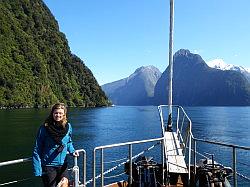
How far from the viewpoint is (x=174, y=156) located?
456 inches

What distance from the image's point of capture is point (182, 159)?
1141 centimetres

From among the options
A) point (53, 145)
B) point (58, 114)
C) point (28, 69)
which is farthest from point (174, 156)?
point (28, 69)

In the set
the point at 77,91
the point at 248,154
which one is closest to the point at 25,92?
the point at 77,91

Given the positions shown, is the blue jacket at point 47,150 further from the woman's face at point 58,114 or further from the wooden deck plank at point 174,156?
the wooden deck plank at point 174,156

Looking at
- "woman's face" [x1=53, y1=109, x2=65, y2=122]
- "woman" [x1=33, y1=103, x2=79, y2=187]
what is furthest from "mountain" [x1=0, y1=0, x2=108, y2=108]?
"woman's face" [x1=53, y1=109, x2=65, y2=122]

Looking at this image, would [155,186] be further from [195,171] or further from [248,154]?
[248,154]

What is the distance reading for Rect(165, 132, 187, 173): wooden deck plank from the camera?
10977mm

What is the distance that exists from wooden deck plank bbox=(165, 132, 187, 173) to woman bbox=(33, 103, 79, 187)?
180 inches

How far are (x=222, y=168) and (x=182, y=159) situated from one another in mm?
1185

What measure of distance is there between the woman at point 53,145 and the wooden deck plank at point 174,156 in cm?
458

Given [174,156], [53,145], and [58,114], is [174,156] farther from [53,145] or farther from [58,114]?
[58,114]

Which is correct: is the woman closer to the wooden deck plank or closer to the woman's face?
the woman's face

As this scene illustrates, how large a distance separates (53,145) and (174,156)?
17.8 feet

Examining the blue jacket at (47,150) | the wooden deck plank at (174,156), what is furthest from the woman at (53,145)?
the wooden deck plank at (174,156)
